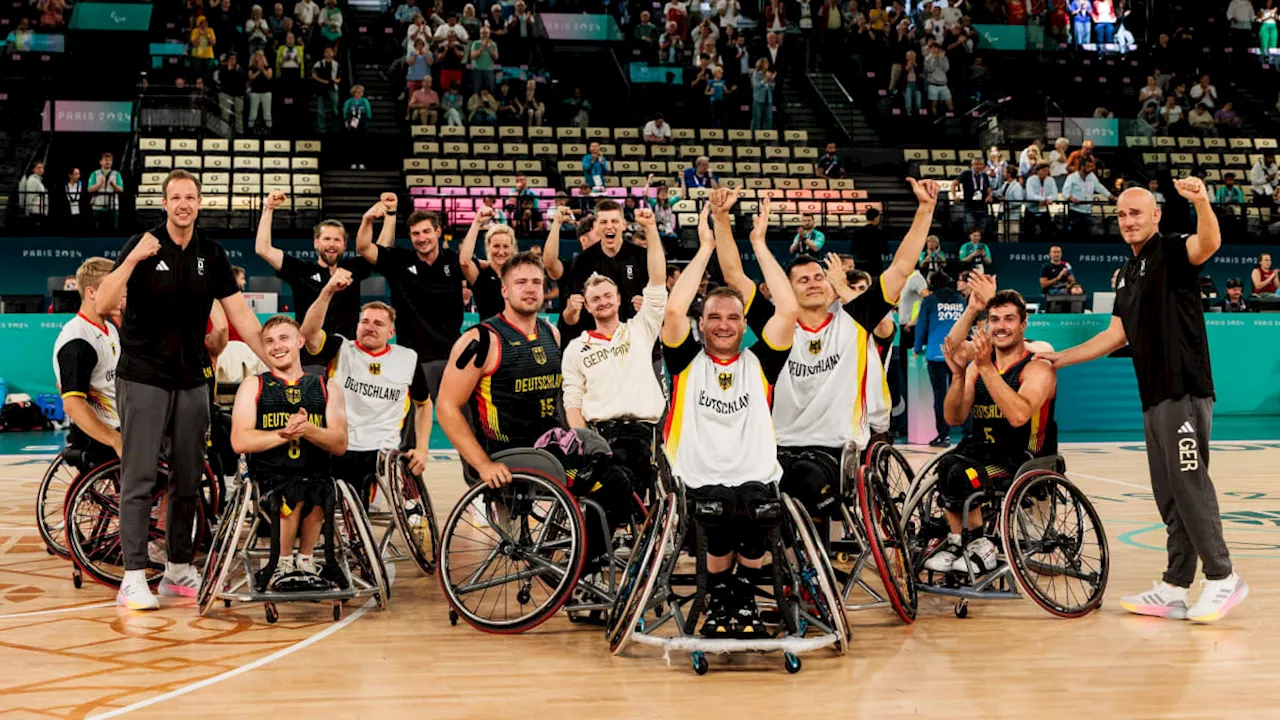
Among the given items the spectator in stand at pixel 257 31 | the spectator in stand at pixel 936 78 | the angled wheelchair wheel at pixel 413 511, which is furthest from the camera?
the spectator in stand at pixel 936 78

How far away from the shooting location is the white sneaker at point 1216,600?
5.43 metres

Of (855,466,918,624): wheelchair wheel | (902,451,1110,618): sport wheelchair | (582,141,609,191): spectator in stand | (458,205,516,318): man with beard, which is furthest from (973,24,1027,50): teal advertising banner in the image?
(855,466,918,624): wheelchair wheel

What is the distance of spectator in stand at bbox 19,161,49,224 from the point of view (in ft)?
54.9

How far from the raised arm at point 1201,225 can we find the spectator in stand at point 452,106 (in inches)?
616

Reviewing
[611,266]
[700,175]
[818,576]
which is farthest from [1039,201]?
[818,576]

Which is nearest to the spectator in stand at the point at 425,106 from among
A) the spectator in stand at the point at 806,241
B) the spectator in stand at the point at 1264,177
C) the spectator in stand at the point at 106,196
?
the spectator in stand at the point at 106,196


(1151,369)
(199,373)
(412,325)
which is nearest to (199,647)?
(199,373)

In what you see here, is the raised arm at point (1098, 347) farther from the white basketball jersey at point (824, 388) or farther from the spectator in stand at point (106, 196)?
the spectator in stand at point (106, 196)

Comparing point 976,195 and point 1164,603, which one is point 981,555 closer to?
point 1164,603

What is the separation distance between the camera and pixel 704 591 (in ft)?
15.5

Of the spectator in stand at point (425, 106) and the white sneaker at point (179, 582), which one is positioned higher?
the spectator in stand at point (425, 106)

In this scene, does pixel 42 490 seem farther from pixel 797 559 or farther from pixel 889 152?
pixel 889 152

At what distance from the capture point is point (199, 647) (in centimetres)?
501

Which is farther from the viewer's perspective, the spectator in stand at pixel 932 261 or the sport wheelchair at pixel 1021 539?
the spectator in stand at pixel 932 261
